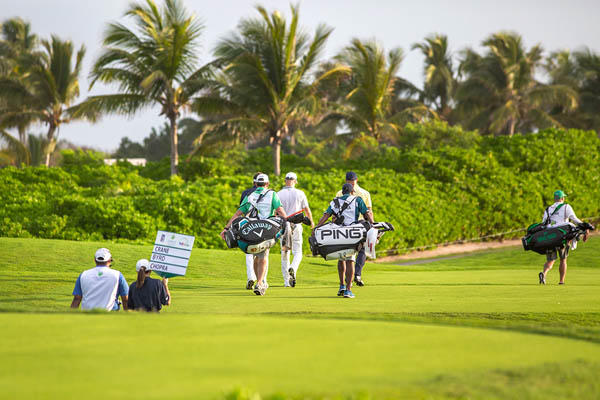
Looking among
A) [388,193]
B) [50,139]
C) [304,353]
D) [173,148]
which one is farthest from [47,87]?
[304,353]

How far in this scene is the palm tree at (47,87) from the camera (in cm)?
3628

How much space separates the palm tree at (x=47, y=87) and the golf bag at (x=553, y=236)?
2734 centimetres

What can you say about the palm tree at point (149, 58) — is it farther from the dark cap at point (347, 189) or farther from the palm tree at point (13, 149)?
the dark cap at point (347, 189)

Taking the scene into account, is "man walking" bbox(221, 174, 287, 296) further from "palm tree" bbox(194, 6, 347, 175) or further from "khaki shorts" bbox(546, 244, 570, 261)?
"palm tree" bbox(194, 6, 347, 175)

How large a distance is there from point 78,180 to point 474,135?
18.9 meters

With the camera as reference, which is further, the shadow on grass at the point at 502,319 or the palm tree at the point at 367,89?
the palm tree at the point at 367,89

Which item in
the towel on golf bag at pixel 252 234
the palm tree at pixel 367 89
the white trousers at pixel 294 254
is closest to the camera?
the towel on golf bag at pixel 252 234

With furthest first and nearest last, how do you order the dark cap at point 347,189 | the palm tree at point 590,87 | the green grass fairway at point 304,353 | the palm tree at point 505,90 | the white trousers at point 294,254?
the palm tree at point 590,87
the palm tree at point 505,90
the white trousers at point 294,254
the dark cap at point 347,189
the green grass fairway at point 304,353

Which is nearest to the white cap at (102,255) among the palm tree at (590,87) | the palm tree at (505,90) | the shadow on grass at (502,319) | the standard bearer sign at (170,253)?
the standard bearer sign at (170,253)

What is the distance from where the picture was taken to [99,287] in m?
7.94

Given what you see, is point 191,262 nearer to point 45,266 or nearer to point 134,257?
point 134,257

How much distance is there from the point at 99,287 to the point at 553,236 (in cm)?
875

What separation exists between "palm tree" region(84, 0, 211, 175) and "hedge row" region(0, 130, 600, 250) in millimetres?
3531

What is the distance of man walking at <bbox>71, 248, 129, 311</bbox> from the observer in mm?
7918
